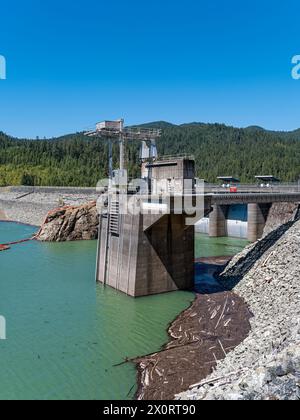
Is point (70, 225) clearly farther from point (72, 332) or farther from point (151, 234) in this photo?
point (72, 332)

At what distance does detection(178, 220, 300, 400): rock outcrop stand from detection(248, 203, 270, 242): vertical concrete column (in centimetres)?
1305

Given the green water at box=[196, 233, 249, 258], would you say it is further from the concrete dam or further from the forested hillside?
the forested hillside

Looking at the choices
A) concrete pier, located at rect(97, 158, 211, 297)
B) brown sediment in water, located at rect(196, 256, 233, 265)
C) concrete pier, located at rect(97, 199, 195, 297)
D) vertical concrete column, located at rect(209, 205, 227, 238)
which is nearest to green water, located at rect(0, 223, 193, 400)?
concrete pier, located at rect(97, 199, 195, 297)

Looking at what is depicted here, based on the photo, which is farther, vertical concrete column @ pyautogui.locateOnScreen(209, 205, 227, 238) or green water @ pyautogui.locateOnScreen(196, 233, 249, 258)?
vertical concrete column @ pyautogui.locateOnScreen(209, 205, 227, 238)

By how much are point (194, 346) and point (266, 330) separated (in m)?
3.03

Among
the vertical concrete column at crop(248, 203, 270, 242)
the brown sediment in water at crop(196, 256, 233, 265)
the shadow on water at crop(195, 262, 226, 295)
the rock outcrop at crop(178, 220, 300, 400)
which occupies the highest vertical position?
the vertical concrete column at crop(248, 203, 270, 242)

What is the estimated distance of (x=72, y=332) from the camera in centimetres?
1856

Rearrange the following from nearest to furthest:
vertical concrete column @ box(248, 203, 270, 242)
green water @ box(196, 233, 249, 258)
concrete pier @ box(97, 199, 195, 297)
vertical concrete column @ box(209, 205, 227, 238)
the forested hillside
→ 1. concrete pier @ box(97, 199, 195, 297)
2. green water @ box(196, 233, 249, 258)
3. vertical concrete column @ box(248, 203, 270, 242)
4. vertical concrete column @ box(209, 205, 227, 238)
5. the forested hillside

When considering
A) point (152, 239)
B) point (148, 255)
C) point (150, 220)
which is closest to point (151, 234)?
point (152, 239)

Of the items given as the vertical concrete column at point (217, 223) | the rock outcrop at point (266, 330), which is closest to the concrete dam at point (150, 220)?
the rock outcrop at point (266, 330)

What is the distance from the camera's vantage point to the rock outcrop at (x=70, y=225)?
4719 centimetres

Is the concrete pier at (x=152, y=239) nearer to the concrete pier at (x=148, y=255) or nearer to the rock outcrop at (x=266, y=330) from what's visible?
the concrete pier at (x=148, y=255)

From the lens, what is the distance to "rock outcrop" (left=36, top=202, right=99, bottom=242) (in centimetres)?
4719
